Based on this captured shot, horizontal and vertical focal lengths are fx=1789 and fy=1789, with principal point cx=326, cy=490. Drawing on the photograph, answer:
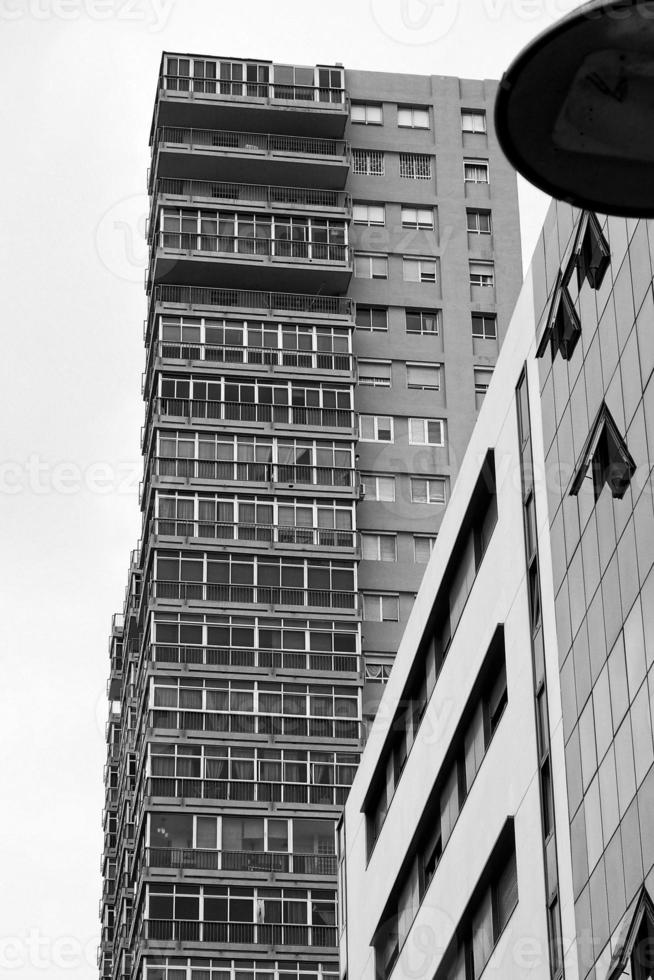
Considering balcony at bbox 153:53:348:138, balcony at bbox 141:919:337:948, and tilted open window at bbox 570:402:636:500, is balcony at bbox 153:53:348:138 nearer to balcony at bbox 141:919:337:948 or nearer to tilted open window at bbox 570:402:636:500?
balcony at bbox 141:919:337:948

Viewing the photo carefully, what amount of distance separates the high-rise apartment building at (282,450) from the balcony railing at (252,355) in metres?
0.11

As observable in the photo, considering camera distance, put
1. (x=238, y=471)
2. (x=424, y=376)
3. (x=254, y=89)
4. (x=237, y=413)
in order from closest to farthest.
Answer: (x=238, y=471) → (x=237, y=413) → (x=424, y=376) → (x=254, y=89)

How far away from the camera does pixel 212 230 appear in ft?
257

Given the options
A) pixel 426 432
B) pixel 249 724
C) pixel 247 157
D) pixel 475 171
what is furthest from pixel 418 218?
pixel 249 724

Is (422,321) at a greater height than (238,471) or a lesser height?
greater

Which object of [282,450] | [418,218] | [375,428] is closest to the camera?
[282,450]

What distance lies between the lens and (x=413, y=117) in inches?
3297

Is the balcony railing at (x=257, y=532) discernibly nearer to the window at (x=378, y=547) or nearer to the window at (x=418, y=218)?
the window at (x=378, y=547)

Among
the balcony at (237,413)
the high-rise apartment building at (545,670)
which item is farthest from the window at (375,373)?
the high-rise apartment building at (545,670)

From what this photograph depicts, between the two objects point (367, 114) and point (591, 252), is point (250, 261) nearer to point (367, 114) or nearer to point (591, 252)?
Answer: point (367, 114)

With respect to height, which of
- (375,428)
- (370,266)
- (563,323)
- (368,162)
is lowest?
(563,323)

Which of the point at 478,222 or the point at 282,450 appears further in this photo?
the point at 478,222

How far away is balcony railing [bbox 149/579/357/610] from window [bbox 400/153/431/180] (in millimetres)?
22449

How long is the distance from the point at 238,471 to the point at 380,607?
26.1 ft
